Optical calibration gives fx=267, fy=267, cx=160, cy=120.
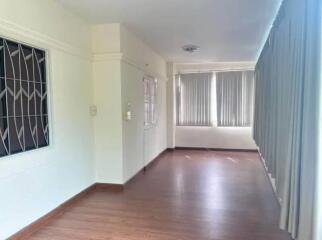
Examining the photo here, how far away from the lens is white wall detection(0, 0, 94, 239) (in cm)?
256

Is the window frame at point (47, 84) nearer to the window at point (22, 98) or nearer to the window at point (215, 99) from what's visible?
the window at point (22, 98)

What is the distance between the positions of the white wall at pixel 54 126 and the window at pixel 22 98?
9 centimetres

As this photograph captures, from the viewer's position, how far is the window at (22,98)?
2494 mm

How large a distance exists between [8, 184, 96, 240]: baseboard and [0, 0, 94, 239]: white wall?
0.17ft

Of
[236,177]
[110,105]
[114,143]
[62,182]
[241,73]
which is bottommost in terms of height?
[236,177]

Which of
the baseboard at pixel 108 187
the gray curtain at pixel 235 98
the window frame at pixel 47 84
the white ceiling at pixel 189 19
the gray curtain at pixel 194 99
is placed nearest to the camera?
the window frame at pixel 47 84

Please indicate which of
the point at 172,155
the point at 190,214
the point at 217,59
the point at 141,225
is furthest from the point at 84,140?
the point at 217,59

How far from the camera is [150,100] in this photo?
5867mm

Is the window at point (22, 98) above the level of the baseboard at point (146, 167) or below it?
above

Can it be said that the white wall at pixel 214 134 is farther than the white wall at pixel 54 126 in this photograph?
Yes

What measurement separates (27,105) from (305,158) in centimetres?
262

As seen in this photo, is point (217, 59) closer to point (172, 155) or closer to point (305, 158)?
point (172, 155)

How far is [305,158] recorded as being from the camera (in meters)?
1.90

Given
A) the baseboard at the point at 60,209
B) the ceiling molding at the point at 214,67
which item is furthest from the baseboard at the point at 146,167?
the ceiling molding at the point at 214,67
